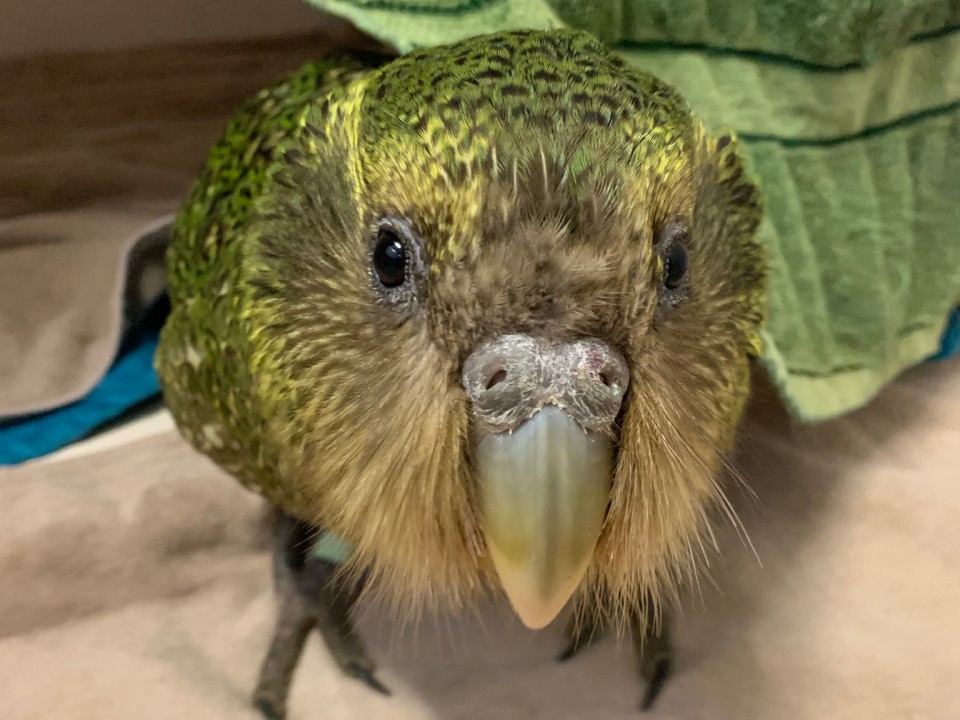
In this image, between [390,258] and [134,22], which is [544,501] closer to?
[390,258]

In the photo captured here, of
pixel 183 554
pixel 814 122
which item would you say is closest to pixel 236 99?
pixel 183 554

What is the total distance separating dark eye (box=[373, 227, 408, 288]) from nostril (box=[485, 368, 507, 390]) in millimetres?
95

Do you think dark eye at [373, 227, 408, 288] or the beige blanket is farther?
the beige blanket

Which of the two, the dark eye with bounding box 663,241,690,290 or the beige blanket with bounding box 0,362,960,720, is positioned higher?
the dark eye with bounding box 663,241,690,290

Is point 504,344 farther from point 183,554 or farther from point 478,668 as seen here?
point 183,554

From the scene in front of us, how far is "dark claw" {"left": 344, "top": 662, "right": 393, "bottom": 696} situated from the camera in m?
0.85

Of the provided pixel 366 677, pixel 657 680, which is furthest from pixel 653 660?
pixel 366 677

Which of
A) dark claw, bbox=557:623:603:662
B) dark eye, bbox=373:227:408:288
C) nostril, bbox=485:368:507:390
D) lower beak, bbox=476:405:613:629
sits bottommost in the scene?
dark claw, bbox=557:623:603:662

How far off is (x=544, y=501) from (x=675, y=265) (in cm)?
17

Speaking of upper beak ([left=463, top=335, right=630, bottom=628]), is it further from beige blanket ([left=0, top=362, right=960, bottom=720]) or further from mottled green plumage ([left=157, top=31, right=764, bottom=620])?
beige blanket ([left=0, top=362, right=960, bottom=720])

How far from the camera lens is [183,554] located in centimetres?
96

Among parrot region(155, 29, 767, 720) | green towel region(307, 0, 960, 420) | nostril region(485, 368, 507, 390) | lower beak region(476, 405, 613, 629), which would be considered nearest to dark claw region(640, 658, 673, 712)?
parrot region(155, 29, 767, 720)

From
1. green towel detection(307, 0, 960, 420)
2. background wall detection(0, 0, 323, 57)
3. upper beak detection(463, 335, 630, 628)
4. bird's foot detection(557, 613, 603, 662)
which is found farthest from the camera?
background wall detection(0, 0, 323, 57)

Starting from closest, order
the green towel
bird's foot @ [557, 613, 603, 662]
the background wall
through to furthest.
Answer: the green towel < bird's foot @ [557, 613, 603, 662] < the background wall
